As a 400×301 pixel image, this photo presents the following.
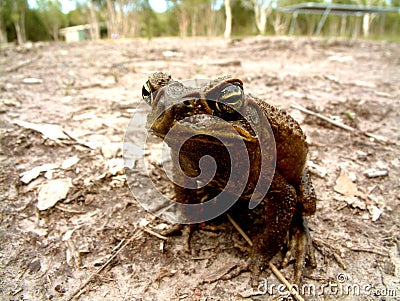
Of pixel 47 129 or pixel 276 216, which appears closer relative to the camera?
pixel 276 216

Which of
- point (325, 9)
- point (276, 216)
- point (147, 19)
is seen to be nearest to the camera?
point (276, 216)

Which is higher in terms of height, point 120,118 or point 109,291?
point 120,118

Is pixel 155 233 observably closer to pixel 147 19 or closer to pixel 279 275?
pixel 279 275

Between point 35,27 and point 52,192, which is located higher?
point 35,27

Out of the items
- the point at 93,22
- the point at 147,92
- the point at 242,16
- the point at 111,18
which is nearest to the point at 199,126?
the point at 147,92

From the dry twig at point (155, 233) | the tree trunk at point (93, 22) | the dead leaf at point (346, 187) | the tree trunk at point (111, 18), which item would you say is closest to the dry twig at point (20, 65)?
the dry twig at point (155, 233)

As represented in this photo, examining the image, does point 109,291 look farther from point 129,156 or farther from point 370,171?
point 370,171

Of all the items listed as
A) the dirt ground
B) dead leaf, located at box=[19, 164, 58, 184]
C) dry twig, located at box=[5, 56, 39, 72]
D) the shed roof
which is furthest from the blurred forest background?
dead leaf, located at box=[19, 164, 58, 184]

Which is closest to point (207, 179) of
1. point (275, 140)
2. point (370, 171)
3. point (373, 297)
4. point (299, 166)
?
point (275, 140)
